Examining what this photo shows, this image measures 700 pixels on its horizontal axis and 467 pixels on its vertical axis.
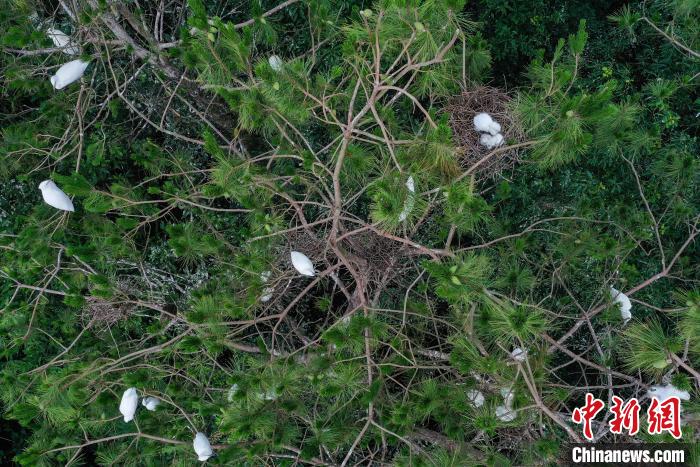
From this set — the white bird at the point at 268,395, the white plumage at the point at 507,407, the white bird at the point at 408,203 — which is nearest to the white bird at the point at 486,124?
the white bird at the point at 408,203

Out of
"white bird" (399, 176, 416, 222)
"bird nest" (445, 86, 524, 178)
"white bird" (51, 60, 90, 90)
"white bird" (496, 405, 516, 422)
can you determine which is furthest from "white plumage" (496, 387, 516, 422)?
"white bird" (51, 60, 90, 90)

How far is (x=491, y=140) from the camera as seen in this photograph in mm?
1999

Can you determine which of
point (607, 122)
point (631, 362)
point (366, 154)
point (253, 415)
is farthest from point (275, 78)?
point (631, 362)

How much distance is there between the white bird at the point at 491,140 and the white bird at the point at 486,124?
1 cm

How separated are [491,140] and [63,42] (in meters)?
1.62

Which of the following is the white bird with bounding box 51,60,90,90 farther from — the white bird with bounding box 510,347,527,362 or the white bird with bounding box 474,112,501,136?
the white bird with bounding box 510,347,527,362

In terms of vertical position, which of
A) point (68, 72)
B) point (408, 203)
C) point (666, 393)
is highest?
point (68, 72)

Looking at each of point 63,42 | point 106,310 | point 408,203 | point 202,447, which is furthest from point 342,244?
point 63,42

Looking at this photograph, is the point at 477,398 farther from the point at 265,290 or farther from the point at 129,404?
the point at 129,404

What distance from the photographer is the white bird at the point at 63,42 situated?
2.21 meters

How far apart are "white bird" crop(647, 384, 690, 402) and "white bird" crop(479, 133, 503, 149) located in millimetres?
886

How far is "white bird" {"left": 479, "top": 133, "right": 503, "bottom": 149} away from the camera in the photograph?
1.99m

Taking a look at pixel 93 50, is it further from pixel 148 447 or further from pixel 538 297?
pixel 538 297

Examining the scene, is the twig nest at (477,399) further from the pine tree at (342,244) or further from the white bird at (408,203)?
the white bird at (408,203)
